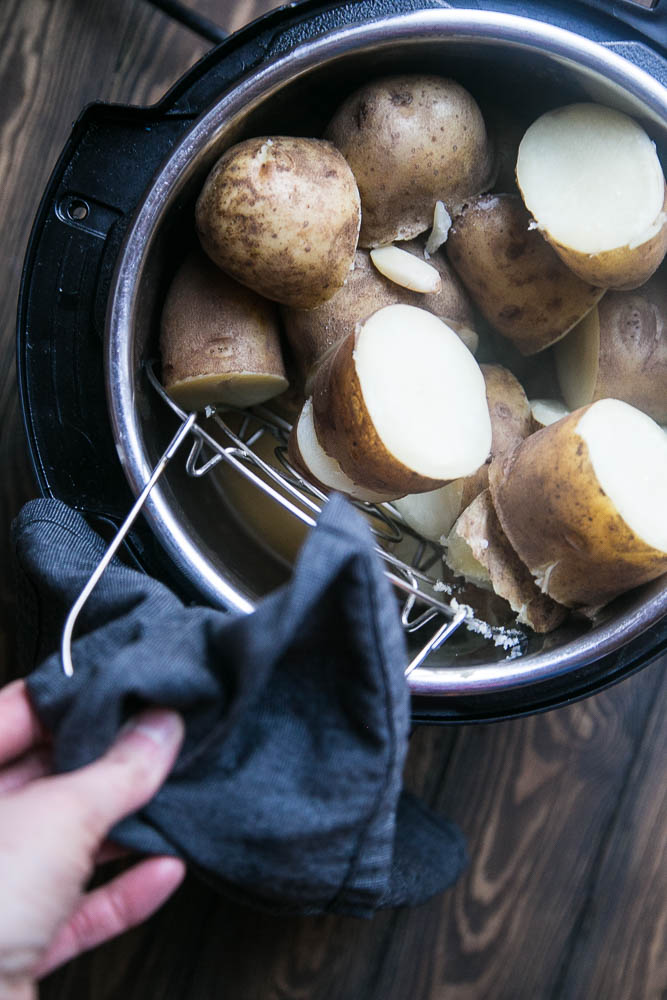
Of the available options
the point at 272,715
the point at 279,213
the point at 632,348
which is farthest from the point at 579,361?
the point at 272,715

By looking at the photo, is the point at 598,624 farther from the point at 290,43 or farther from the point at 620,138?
the point at 290,43

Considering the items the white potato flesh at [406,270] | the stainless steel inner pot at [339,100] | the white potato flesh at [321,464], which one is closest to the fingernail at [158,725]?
the stainless steel inner pot at [339,100]

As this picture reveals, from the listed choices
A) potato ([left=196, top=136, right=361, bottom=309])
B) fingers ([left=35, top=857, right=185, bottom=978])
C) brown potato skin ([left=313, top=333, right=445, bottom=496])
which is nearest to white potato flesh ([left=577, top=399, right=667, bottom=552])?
brown potato skin ([left=313, top=333, right=445, bottom=496])

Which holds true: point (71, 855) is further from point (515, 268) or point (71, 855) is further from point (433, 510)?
point (515, 268)

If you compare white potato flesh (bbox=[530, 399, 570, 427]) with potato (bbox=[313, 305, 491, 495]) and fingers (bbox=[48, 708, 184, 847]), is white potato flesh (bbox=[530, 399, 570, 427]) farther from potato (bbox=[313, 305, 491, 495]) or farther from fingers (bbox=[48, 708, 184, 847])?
fingers (bbox=[48, 708, 184, 847])

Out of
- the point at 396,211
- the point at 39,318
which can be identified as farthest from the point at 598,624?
the point at 39,318
